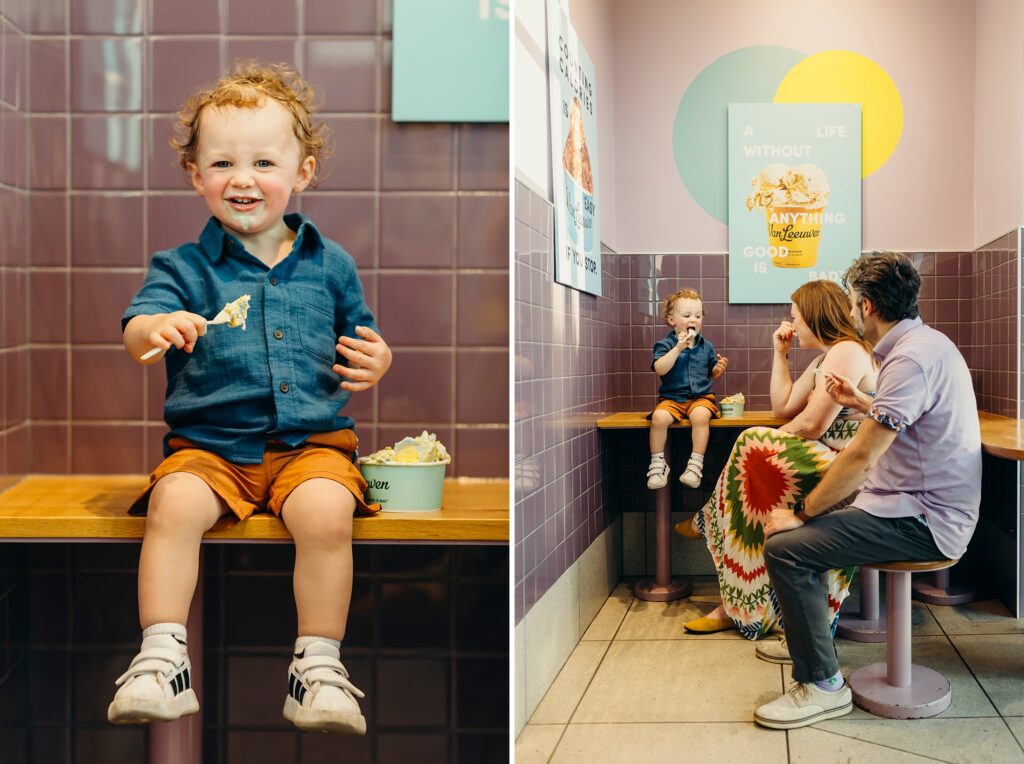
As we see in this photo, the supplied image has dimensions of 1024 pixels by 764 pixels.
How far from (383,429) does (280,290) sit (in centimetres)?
33

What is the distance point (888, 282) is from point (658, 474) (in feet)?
1.05

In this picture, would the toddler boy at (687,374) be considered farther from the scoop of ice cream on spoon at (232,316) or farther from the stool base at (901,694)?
the scoop of ice cream on spoon at (232,316)

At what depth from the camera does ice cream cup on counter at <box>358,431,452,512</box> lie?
1.22 m

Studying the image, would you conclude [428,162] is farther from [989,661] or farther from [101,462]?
[989,661]

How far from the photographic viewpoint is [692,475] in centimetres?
101

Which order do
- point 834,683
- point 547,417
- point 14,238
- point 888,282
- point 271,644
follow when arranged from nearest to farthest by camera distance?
point 888,282 → point 834,683 → point 547,417 → point 14,238 → point 271,644

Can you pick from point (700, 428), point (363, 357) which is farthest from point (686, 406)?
point (363, 357)

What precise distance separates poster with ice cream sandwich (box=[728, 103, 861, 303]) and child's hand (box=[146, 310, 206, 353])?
64cm

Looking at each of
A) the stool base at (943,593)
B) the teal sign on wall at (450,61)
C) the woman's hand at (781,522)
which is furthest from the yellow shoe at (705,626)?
the teal sign on wall at (450,61)

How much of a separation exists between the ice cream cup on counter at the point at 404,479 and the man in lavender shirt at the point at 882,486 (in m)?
0.45

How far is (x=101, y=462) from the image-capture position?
4.84 ft

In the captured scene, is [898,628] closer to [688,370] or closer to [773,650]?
[773,650]

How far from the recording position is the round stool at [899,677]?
3.22 feet

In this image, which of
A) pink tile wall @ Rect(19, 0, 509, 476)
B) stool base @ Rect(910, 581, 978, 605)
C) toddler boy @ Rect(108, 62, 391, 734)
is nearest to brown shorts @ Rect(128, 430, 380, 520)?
toddler boy @ Rect(108, 62, 391, 734)
